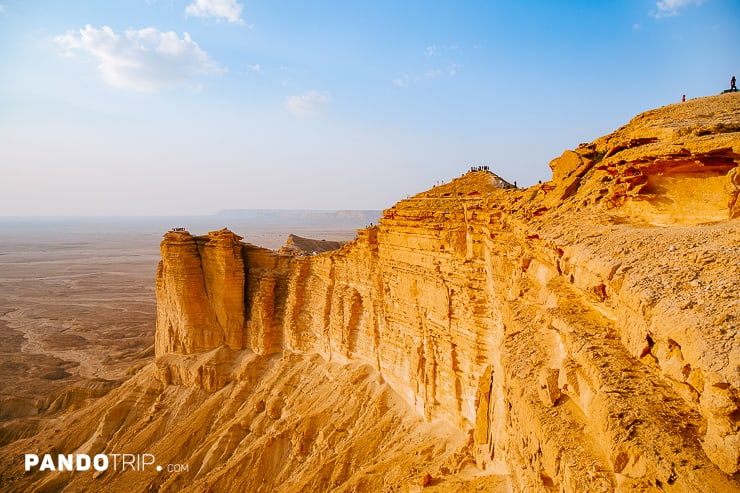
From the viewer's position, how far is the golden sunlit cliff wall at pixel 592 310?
4.25 meters

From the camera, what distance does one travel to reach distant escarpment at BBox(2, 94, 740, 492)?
4543 millimetres

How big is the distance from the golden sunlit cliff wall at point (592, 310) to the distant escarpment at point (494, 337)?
1.2 inches

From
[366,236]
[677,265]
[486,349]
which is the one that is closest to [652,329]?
[677,265]

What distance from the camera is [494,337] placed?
1394 centimetres

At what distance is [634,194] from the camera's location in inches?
328

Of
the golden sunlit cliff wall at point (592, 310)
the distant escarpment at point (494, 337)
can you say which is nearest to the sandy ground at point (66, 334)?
the distant escarpment at point (494, 337)

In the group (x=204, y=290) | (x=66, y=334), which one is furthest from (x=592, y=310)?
(x=66, y=334)

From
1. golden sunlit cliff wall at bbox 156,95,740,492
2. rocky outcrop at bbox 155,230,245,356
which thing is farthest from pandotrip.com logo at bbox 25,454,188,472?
golden sunlit cliff wall at bbox 156,95,740,492

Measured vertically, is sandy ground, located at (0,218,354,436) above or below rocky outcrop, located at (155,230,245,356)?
below

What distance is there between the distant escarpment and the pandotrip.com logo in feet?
2.52

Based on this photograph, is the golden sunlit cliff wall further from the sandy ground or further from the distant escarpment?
the sandy ground

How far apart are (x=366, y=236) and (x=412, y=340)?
5.78 metres

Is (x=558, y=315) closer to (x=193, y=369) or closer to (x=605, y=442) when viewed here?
(x=605, y=442)

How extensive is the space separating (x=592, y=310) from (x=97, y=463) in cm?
2584
